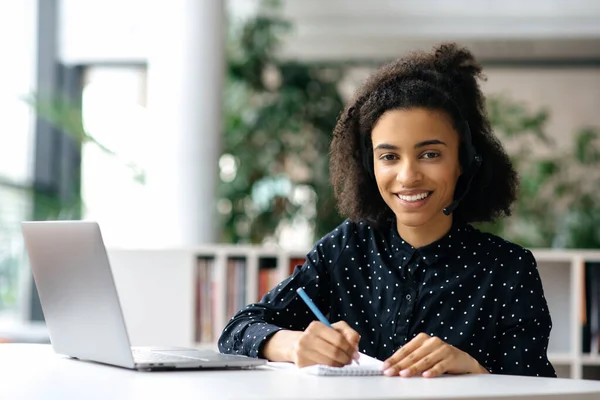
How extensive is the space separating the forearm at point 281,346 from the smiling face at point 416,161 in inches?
13.5

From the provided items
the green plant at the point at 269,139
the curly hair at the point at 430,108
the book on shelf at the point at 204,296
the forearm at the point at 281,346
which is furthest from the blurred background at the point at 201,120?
the forearm at the point at 281,346

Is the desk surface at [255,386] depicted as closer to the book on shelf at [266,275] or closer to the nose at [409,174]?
the nose at [409,174]

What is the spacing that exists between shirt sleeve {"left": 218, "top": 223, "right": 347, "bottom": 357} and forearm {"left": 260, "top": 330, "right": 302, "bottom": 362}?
50mm

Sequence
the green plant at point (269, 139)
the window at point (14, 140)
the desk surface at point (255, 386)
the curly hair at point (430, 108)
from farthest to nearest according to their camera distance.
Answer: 1. the green plant at point (269, 139)
2. the window at point (14, 140)
3. the curly hair at point (430, 108)
4. the desk surface at point (255, 386)

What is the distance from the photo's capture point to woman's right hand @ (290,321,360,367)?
1.49m

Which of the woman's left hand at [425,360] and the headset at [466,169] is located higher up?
the headset at [466,169]

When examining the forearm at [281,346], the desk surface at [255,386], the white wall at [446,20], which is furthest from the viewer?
the white wall at [446,20]

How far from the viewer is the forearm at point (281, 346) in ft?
5.39

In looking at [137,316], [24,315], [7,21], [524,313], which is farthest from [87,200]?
[524,313]

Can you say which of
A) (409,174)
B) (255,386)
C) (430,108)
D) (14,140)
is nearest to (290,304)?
(409,174)

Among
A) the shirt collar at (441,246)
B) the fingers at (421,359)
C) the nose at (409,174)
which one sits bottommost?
the fingers at (421,359)

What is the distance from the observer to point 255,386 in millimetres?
1261

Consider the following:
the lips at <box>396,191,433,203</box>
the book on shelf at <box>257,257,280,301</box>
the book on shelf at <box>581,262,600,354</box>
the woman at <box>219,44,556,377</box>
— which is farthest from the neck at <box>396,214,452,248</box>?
the book on shelf at <box>257,257,280,301</box>

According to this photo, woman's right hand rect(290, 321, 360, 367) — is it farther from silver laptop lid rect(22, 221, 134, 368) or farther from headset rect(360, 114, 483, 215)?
headset rect(360, 114, 483, 215)
